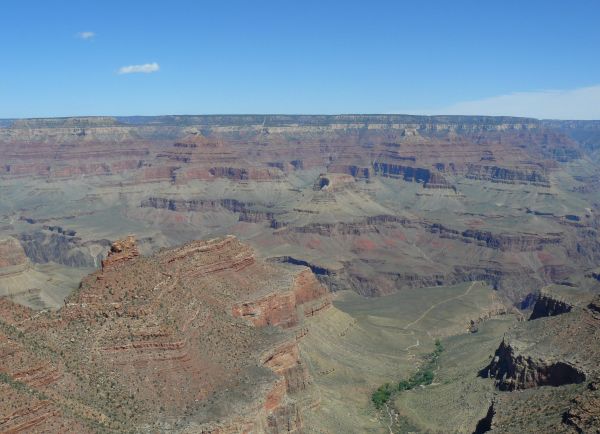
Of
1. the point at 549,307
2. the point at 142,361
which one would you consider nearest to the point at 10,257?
the point at 142,361

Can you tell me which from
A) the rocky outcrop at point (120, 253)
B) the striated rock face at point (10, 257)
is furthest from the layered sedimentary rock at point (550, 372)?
the striated rock face at point (10, 257)

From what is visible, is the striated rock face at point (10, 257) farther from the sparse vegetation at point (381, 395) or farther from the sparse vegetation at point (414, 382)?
the sparse vegetation at point (414, 382)

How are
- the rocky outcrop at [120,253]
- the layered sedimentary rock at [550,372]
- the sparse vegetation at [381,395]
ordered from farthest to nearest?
1. the sparse vegetation at [381,395]
2. the rocky outcrop at [120,253]
3. the layered sedimentary rock at [550,372]

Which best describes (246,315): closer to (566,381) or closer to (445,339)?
(566,381)

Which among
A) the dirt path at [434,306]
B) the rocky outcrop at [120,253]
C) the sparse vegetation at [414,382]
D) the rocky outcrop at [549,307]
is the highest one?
the rocky outcrop at [120,253]

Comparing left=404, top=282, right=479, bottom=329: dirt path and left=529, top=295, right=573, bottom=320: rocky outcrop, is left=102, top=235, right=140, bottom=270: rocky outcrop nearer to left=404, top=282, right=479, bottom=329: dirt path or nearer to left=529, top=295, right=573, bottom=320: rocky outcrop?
left=529, top=295, right=573, bottom=320: rocky outcrop

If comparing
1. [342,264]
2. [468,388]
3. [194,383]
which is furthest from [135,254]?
[342,264]

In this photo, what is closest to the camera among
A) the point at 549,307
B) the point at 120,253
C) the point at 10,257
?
the point at 120,253

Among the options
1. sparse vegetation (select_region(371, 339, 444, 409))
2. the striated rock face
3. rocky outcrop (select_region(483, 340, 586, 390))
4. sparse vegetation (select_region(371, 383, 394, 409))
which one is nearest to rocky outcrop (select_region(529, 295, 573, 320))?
rocky outcrop (select_region(483, 340, 586, 390))

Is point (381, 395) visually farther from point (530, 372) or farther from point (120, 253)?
point (120, 253)
